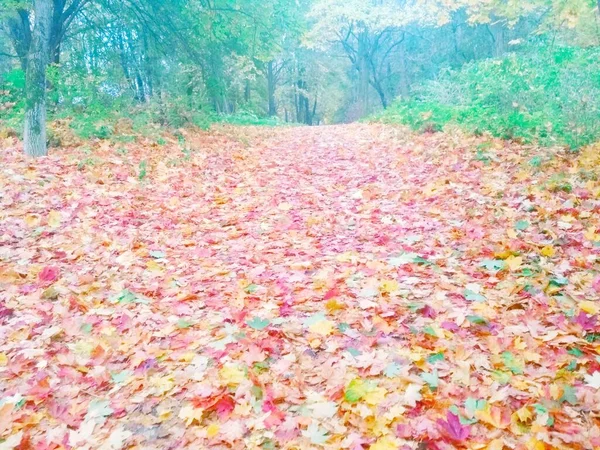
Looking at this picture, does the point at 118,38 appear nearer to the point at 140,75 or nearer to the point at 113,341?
the point at 140,75

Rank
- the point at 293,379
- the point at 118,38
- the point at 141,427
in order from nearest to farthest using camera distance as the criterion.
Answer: the point at 141,427 < the point at 293,379 < the point at 118,38

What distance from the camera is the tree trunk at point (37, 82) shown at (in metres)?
7.33

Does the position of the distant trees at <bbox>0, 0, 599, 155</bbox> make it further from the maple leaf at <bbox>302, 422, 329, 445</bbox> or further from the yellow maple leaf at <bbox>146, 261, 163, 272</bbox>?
the maple leaf at <bbox>302, 422, 329, 445</bbox>

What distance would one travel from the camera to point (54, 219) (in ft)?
17.3

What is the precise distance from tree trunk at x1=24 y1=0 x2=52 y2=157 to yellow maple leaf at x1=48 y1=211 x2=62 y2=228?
2.77 meters

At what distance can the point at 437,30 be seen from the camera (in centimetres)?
2334

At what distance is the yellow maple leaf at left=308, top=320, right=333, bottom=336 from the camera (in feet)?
10.3

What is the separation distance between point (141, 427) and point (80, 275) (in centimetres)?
211

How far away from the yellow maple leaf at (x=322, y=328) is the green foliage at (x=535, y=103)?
4798mm

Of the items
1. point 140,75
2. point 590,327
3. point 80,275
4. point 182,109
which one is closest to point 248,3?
point 182,109

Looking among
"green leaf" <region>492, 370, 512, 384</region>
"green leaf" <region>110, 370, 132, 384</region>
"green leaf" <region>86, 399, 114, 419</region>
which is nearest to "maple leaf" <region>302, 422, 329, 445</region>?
"green leaf" <region>492, 370, 512, 384</region>

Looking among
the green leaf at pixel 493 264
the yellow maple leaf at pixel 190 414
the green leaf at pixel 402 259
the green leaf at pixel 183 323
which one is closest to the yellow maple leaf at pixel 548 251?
the green leaf at pixel 493 264

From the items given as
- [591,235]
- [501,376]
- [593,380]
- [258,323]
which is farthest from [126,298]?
[591,235]

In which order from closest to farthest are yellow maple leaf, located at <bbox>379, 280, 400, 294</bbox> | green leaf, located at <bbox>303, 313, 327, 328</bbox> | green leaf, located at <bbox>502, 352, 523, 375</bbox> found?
green leaf, located at <bbox>502, 352, 523, 375</bbox>
green leaf, located at <bbox>303, 313, 327, 328</bbox>
yellow maple leaf, located at <bbox>379, 280, 400, 294</bbox>
